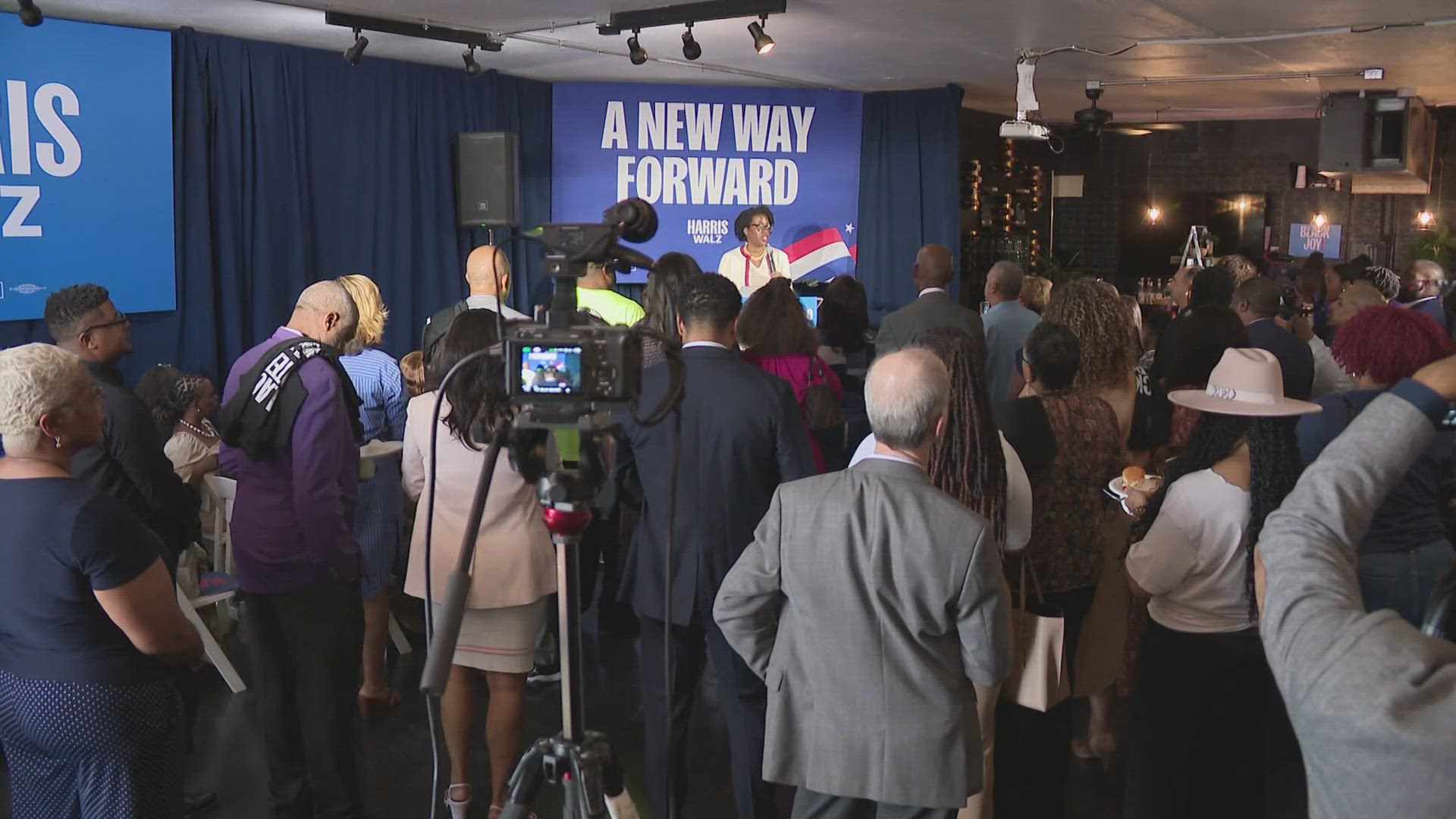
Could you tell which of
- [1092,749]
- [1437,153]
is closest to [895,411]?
[1092,749]

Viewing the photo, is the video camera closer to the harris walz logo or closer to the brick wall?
the harris walz logo

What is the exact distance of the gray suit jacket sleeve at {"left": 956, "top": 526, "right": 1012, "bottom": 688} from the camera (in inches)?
77.8

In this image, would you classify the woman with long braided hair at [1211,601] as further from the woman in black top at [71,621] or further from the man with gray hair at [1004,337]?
the man with gray hair at [1004,337]

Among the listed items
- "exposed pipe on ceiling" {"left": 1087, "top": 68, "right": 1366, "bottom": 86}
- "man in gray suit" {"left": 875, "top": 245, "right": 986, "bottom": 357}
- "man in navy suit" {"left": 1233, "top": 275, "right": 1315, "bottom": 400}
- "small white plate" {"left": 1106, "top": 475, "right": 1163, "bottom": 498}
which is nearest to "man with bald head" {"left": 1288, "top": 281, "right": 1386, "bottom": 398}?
"man in navy suit" {"left": 1233, "top": 275, "right": 1315, "bottom": 400}

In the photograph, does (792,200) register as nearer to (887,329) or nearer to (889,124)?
(889,124)

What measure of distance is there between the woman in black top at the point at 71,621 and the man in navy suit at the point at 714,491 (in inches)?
41.5

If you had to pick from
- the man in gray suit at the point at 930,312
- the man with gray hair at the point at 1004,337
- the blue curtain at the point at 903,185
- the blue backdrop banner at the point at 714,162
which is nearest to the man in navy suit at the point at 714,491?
the man in gray suit at the point at 930,312

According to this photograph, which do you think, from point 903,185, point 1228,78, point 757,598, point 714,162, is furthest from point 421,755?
point 1228,78

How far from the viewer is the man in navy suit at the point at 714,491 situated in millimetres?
2781

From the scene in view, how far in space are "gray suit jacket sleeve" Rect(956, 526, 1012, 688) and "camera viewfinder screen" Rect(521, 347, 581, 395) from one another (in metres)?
0.79

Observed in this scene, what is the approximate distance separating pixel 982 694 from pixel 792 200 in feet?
20.5

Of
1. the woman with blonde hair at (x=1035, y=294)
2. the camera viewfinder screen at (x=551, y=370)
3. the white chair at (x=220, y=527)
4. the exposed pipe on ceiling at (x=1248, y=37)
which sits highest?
the exposed pipe on ceiling at (x=1248, y=37)

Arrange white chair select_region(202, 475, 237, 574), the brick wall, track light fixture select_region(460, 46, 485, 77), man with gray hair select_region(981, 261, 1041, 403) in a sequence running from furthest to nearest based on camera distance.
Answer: the brick wall, track light fixture select_region(460, 46, 485, 77), man with gray hair select_region(981, 261, 1041, 403), white chair select_region(202, 475, 237, 574)

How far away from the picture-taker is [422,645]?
16.0 feet
